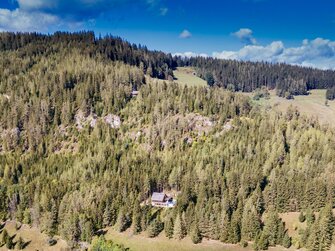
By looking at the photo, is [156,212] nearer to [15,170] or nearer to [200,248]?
[200,248]

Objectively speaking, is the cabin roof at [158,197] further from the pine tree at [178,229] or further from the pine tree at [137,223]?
the pine tree at [178,229]

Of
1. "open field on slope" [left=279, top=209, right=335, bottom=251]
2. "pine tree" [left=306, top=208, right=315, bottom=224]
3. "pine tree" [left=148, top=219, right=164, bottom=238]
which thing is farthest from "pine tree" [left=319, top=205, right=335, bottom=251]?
"pine tree" [left=148, top=219, right=164, bottom=238]

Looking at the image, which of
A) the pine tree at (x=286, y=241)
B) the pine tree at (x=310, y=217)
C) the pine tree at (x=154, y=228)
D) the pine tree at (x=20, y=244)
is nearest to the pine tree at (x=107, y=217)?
the pine tree at (x=154, y=228)

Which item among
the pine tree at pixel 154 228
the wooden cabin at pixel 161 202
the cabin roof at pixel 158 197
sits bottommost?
the pine tree at pixel 154 228

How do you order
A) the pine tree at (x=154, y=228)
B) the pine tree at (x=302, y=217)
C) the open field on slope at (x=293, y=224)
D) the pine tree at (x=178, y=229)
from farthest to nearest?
1. the pine tree at (x=302, y=217)
2. the pine tree at (x=154, y=228)
3. the pine tree at (x=178, y=229)
4. the open field on slope at (x=293, y=224)

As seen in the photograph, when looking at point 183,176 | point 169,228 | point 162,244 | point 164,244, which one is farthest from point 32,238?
point 183,176

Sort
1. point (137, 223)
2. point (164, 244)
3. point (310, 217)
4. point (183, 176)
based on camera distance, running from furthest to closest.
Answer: point (183, 176) → point (137, 223) → point (310, 217) → point (164, 244)

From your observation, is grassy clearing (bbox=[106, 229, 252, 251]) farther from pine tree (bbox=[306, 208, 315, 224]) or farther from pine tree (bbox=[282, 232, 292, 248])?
pine tree (bbox=[306, 208, 315, 224])

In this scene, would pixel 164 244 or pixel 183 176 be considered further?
pixel 183 176

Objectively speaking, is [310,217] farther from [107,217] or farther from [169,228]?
[107,217]
